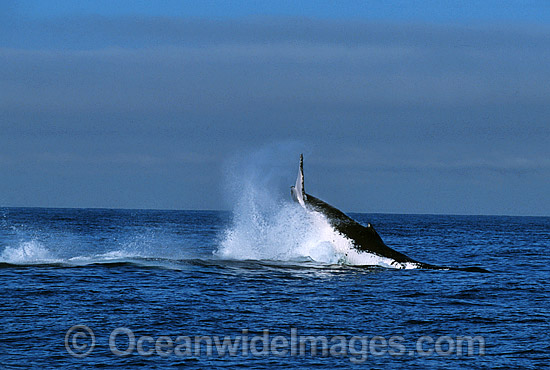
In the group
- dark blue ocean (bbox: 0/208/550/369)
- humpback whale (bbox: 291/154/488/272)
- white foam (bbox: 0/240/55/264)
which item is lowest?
dark blue ocean (bbox: 0/208/550/369)

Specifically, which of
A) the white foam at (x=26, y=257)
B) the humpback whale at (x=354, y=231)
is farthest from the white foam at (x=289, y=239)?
the white foam at (x=26, y=257)

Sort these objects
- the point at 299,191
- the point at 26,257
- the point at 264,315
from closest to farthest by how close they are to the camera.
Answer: the point at 264,315
the point at 299,191
the point at 26,257

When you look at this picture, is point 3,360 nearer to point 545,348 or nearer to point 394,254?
point 545,348

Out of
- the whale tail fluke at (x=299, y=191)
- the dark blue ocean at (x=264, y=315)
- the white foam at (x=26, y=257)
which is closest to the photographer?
the dark blue ocean at (x=264, y=315)

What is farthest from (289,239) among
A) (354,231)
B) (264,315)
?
(264,315)

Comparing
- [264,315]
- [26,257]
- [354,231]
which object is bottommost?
[264,315]

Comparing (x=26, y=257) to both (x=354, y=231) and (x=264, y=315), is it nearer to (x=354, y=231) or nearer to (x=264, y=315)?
(x=354, y=231)

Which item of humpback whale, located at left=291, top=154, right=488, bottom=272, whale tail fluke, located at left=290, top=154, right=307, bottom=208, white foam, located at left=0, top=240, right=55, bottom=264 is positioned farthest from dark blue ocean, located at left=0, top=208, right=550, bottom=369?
whale tail fluke, located at left=290, top=154, right=307, bottom=208

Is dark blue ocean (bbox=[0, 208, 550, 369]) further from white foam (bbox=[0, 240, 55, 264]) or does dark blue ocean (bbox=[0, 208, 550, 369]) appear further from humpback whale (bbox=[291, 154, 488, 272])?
humpback whale (bbox=[291, 154, 488, 272])

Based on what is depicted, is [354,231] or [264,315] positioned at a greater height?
[354,231]

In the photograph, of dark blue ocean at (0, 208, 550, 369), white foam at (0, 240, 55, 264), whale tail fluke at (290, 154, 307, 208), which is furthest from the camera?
white foam at (0, 240, 55, 264)

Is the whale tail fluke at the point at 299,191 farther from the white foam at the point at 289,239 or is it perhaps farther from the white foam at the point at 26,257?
the white foam at the point at 26,257

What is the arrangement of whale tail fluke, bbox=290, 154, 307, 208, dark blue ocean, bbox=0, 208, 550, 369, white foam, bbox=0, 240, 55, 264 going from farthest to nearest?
white foam, bbox=0, 240, 55, 264 < whale tail fluke, bbox=290, 154, 307, 208 < dark blue ocean, bbox=0, 208, 550, 369

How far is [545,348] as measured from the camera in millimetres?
18281
